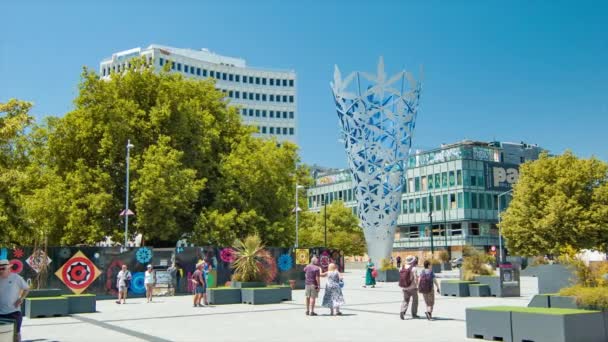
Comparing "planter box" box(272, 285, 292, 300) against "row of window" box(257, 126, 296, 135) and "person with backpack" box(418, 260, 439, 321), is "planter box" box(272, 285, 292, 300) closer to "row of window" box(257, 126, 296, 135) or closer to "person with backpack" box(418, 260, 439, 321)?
"person with backpack" box(418, 260, 439, 321)

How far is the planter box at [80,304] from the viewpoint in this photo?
824 inches

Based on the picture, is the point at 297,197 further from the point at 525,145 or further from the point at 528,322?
the point at 525,145

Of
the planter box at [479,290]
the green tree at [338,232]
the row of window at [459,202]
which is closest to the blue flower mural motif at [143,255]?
the planter box at [479,290]

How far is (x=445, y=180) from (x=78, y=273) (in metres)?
65.4

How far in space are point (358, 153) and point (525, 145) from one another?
65163 mm

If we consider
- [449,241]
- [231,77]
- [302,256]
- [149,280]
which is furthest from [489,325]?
[231,77]

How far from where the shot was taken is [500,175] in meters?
87.2

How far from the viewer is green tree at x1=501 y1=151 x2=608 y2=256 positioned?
1885 inches

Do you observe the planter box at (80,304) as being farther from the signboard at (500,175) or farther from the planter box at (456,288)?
the signboard at (500,175)

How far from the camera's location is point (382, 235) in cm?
4572

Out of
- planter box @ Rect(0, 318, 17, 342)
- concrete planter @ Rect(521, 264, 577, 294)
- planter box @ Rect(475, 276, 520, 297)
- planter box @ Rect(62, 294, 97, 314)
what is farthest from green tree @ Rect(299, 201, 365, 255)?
planter box @ Rect(0, 318, 17, 342)

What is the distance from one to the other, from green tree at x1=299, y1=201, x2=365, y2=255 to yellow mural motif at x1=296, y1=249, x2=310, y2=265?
33851 millimetres

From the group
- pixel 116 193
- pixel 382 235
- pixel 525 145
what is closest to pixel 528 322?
pixel 116 193

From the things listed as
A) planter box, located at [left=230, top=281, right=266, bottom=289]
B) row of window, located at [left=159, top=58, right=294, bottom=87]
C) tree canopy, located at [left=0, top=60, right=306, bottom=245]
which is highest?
row of window, located at [left=159, top=58, right=294, bottom=87]
